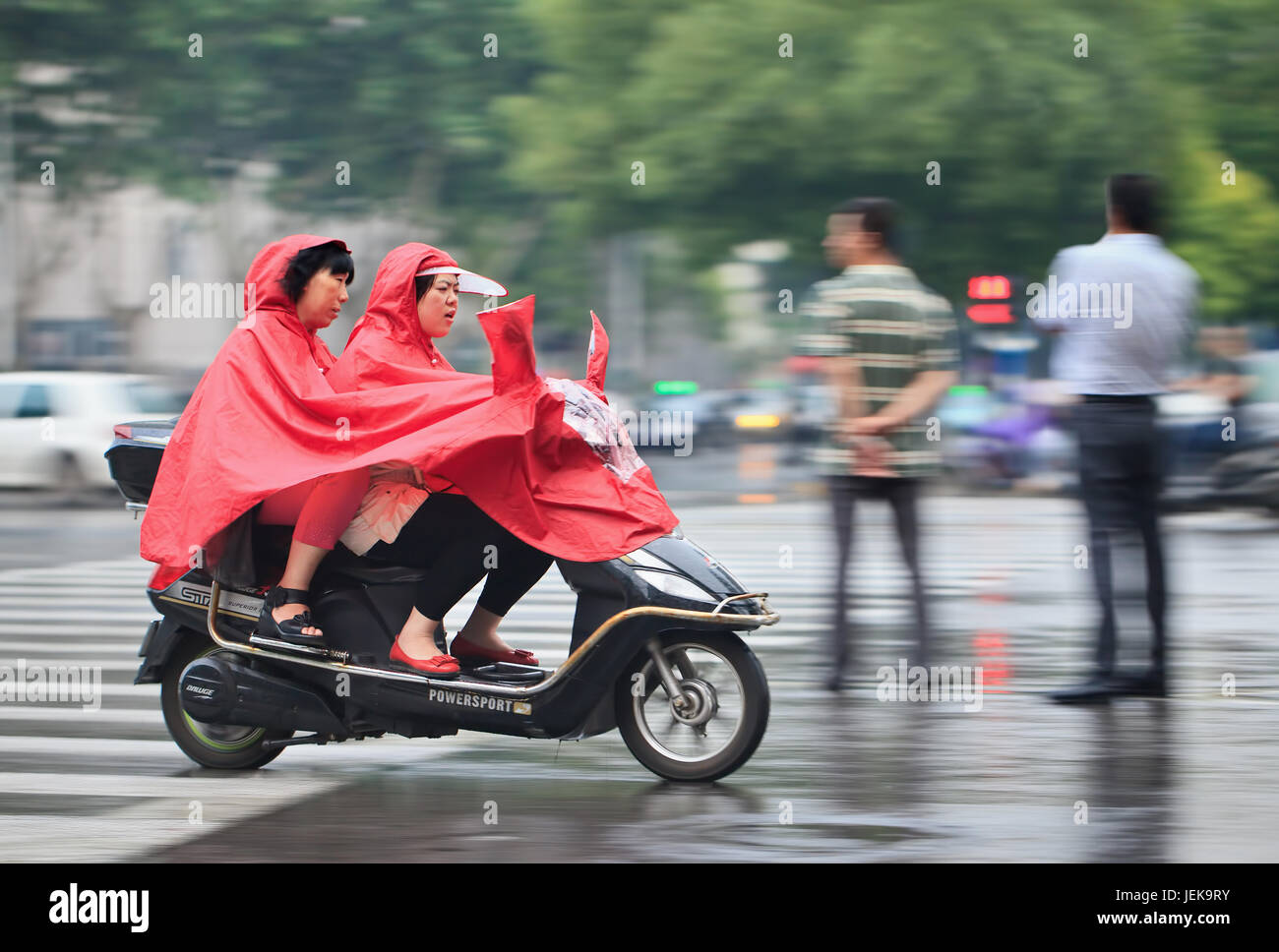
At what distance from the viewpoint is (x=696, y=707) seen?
20.0ft

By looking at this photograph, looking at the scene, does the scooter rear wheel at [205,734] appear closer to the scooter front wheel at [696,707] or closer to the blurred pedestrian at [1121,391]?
the scooter front wheel at [696,707]

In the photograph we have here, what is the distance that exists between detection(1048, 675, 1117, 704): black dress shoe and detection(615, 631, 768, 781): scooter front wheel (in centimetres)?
204

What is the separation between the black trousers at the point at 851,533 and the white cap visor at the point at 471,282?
2.34 meters

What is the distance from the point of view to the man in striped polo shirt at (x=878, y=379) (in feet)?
25.8

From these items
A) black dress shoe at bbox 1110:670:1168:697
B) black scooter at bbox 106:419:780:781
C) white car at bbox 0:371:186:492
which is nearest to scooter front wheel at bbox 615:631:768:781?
black scooter at bbox 106:419:780:781

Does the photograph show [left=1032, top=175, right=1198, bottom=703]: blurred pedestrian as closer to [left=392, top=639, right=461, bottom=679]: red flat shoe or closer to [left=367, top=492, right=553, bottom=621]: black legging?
[left=367, top=492, right=553, bottom=621]: black legging

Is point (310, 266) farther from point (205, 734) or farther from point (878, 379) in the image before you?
point (878, 379)

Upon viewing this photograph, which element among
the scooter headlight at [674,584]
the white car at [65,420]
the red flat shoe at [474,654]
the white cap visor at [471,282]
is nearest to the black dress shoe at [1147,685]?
the scooter headlight at [674,584]

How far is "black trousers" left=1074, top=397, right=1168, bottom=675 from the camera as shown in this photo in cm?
771

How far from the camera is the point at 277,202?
34.2m

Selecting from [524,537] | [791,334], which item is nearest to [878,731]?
[524,537]

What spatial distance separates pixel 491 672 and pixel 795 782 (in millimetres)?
1099

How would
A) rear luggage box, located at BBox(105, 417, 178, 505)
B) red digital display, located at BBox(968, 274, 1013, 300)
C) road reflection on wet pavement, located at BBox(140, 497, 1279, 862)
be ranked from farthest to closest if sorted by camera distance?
red digital display, located at BBox(968, 274, 1013, 300)
rear luggage box, located at BBox(105, 417, 178, 505)
road reflection on wet pavement, located at BBox(140, 497, 1279, 862)
